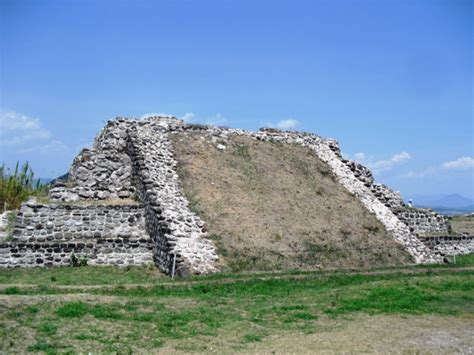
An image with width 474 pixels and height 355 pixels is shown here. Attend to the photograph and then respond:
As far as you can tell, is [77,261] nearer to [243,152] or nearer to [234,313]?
[234,313]

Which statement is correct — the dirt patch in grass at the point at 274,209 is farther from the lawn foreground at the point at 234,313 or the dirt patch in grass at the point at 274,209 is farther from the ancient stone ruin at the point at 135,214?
the lawn foreground at the point at 234,313

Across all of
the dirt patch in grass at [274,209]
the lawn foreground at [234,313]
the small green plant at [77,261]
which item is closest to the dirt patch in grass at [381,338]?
the lawn foreground at [234,313]

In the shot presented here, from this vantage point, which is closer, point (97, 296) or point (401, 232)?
point (97, 296)

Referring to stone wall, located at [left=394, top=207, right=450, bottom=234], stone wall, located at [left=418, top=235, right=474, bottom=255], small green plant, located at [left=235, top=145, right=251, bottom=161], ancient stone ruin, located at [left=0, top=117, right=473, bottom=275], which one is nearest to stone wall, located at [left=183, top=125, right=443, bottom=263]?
ancient stone ruin, located at [left=0, top=117, right=473, bottom=275]

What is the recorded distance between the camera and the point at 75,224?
875 inches

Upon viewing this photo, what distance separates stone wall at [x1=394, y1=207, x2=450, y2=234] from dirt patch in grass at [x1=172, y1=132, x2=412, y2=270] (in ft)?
11.6

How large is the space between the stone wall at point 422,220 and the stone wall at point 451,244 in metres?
1.47

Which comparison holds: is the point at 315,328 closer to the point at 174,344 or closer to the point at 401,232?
the point at 174,344

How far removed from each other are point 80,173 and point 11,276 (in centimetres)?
710

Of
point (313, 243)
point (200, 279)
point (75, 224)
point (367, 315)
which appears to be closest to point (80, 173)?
point (75, 224)

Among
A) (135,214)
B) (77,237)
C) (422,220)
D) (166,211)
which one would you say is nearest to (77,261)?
(77,237)

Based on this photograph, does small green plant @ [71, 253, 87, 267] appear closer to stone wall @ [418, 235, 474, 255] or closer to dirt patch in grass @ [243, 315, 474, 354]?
dirt patch in grass @ [243, 315, 474, 354]

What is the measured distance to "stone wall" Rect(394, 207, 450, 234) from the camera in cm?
2919

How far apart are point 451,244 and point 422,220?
2.28m
